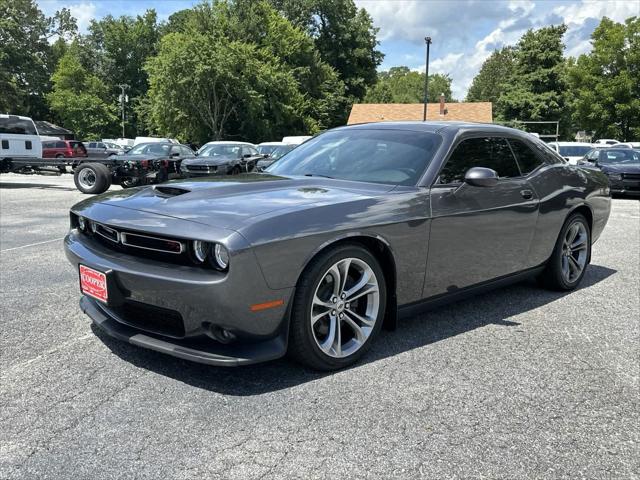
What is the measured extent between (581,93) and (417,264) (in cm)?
4525

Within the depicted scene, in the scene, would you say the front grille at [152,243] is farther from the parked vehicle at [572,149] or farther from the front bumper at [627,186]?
the parked vehicle at [572,149]

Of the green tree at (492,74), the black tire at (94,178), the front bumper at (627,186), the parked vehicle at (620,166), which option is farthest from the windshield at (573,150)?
the green tree at (492,74)

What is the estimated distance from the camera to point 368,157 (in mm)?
3980

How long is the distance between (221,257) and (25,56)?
235ft

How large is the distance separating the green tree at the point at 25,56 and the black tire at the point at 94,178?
49545mm

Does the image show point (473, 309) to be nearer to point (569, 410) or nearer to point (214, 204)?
point (569, 410)

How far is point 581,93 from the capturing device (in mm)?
42625

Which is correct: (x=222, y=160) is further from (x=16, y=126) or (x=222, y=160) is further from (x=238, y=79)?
(x=238, y=79)

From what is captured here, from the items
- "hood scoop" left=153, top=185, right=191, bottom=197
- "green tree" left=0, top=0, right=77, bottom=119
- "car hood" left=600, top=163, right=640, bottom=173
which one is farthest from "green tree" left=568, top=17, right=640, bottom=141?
"green tree" left=0, top=0, right=77, bottom=119

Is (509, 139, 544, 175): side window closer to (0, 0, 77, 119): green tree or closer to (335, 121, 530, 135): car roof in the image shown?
(335, 121, 530, 135): car roof

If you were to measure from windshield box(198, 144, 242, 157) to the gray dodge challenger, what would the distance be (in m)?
13.0

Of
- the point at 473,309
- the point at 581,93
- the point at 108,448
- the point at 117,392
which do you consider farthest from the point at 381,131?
the point at 581,93

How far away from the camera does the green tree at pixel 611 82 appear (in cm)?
4081

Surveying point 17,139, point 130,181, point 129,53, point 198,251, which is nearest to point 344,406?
point 198,251
